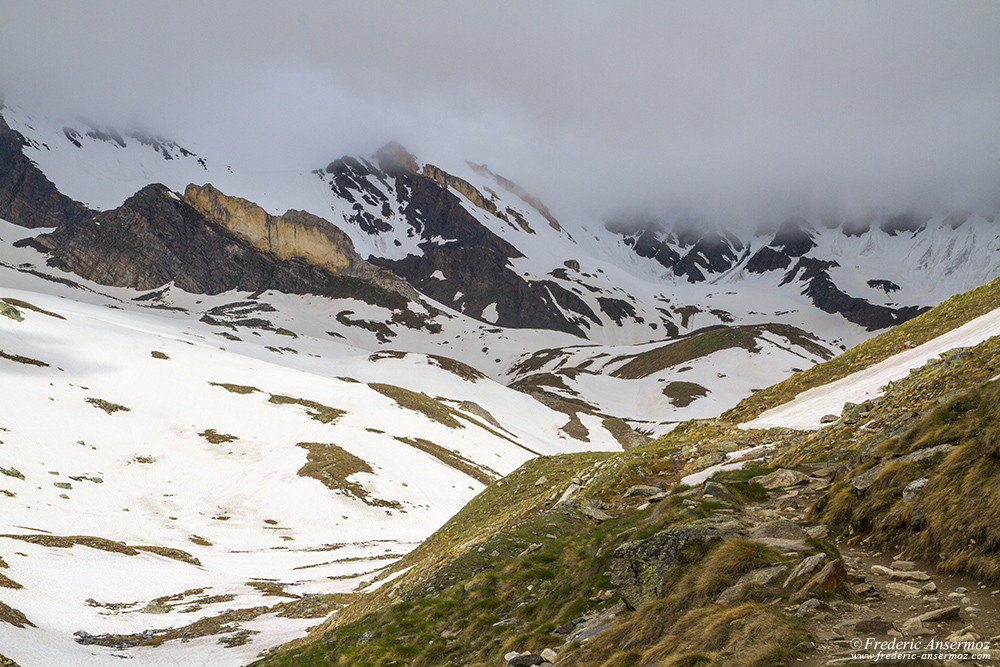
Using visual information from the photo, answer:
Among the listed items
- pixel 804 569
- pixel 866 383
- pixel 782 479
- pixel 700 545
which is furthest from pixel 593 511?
pixel 866 383

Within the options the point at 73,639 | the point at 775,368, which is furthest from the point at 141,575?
the point at 775,368

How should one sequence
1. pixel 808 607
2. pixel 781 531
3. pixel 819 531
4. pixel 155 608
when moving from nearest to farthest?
pixel 808 607 → pixel 781 531 → pixel 819 531 → pixel 155 608

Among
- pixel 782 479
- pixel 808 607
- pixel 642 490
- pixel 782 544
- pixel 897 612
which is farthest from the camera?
pixel 642 490

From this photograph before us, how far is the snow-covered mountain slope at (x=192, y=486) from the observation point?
67.2 ft

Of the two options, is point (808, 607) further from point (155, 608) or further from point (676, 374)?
point (676, 374)

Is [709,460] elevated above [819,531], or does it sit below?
below

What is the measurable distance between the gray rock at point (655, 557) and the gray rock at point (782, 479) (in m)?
2.64

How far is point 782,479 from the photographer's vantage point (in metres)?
10.9

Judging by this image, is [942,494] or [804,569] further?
[942,494]

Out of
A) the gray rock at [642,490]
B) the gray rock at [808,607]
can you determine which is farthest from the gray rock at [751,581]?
the gray rock at [642,490]

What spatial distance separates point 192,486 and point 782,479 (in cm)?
4901

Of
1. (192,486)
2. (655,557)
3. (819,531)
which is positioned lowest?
(192,486)

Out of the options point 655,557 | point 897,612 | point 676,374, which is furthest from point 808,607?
point 676,374

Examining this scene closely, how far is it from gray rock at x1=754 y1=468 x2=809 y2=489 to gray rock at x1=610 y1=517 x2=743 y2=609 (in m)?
2.64
